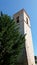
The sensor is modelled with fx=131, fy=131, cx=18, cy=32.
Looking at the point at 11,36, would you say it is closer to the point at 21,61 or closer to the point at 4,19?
the point at 4,19

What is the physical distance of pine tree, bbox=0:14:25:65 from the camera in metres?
11.4

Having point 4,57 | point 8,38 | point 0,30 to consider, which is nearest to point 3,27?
point 0,30

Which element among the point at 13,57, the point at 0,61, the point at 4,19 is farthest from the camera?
the point at 4,19

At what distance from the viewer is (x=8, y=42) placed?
11609 millimetres

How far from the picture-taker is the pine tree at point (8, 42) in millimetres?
11430

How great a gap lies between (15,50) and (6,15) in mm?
3681

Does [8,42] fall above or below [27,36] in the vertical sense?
below

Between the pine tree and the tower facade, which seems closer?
the pine tree

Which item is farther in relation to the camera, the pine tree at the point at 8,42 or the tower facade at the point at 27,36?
the tower facade at the point at 27,36

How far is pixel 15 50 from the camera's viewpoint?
12164 millimetres

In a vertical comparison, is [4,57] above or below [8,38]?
below

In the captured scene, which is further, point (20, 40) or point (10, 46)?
point (20, 40)

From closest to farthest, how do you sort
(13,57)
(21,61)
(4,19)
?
(13,57), (4,19), (21,61)

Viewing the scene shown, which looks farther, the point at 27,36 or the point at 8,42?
the point at 27,36
